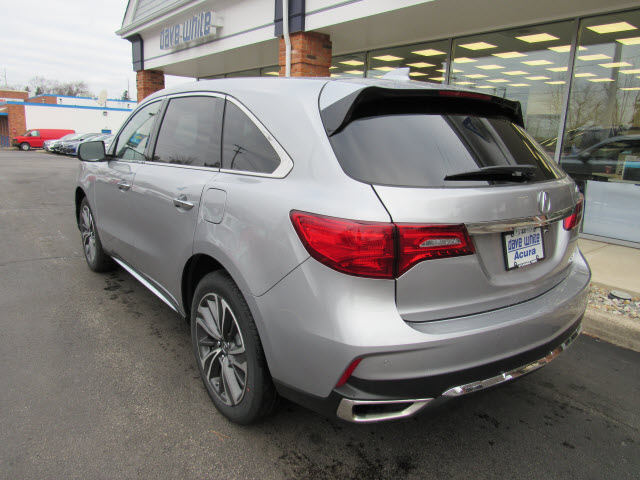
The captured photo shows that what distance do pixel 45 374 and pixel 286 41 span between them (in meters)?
7.21

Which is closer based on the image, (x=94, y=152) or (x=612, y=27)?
(x=94, y=152)

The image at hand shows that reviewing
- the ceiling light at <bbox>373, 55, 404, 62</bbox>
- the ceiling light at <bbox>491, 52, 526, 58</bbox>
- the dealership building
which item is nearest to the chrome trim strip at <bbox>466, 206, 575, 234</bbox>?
the dealership building

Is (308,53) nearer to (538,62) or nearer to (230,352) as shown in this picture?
(538,62)

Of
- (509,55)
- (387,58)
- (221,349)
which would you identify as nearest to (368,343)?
(221,349)

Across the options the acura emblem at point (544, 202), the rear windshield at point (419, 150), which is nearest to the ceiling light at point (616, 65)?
the rear windshield at point (419, 150)

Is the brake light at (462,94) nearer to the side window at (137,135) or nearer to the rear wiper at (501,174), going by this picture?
the rear wiper at (501,174)

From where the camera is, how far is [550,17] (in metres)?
6.64

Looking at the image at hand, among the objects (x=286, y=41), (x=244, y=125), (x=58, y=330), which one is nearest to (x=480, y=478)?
(x=244, y=125)

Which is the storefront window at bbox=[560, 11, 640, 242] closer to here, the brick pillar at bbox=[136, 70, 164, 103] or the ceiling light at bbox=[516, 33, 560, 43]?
the ceiling light at bbox=[516, 33, 560, 43]

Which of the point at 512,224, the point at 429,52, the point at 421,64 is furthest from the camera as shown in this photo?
the point at 421,64

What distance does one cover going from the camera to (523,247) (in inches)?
76.9

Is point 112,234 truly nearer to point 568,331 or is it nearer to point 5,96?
point 568,331

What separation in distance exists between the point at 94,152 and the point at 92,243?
106 cm

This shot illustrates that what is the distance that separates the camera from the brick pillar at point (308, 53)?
816 centimetres
